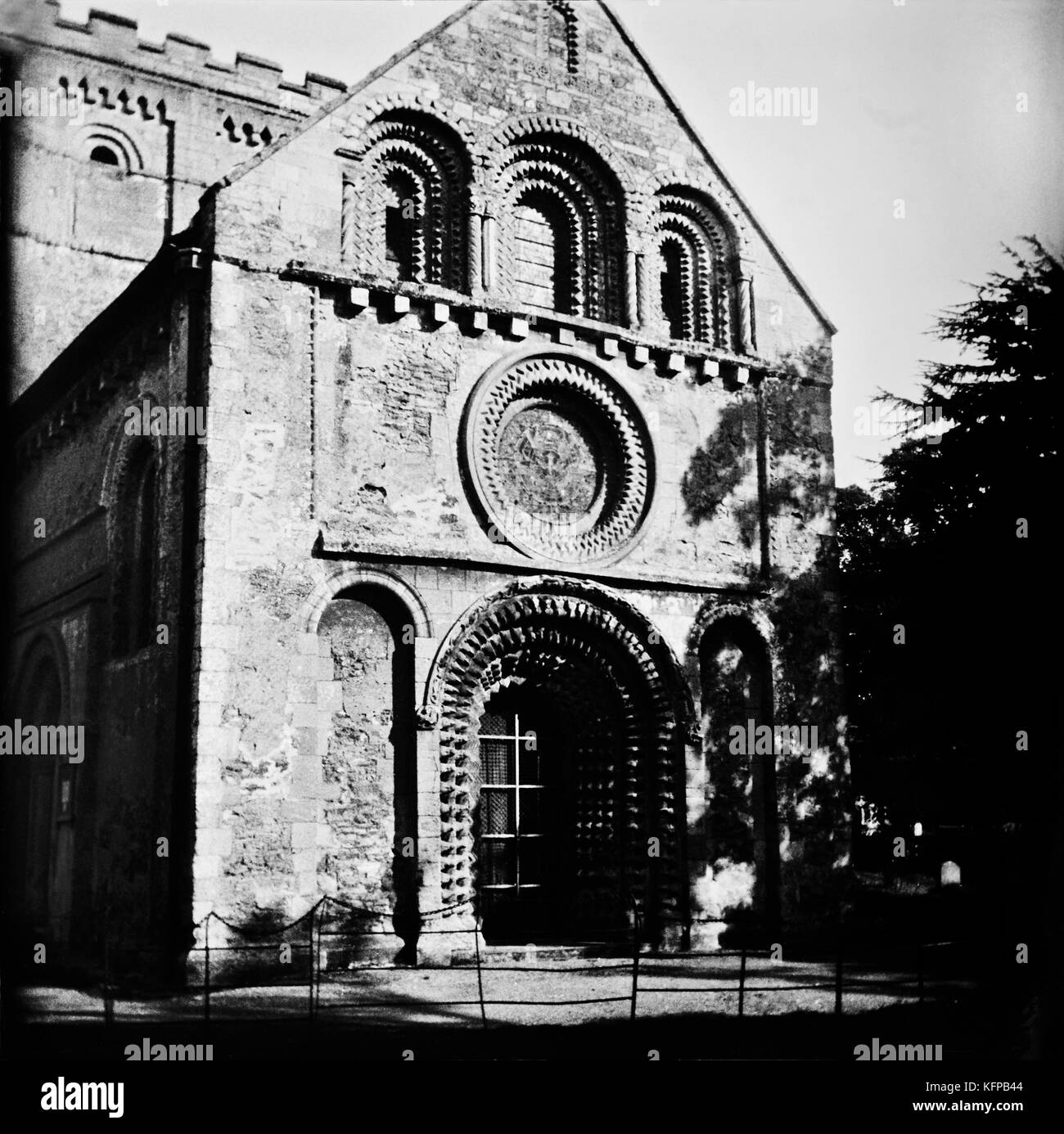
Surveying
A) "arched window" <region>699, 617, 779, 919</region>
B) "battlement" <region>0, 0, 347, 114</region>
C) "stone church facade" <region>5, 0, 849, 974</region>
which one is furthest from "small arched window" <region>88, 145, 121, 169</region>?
"arched window" <region>699, 617, 779, 919</region>

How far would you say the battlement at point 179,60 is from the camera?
86.6ft

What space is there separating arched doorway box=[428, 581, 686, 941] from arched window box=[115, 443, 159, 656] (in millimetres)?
4667

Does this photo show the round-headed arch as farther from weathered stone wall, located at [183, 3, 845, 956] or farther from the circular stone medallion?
the circular stone medallion

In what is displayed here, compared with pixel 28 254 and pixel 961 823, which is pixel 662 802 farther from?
pixel 28 254

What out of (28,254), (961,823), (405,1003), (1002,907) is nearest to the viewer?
(405,1003)

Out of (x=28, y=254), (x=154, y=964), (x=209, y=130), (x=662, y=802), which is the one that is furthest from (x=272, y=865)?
(x=209, y=130)

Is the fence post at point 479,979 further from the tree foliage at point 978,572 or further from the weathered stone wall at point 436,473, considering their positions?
the tree foliage at point 978,572

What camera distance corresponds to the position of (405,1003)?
14.3 metres

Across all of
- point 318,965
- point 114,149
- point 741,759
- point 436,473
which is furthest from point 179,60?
point 318,965

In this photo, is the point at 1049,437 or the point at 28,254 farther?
the point at 28,254

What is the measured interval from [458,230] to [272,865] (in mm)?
9219

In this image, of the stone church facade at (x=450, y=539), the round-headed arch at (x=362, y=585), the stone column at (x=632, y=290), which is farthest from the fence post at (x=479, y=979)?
the stone column at (x=632, y=290)

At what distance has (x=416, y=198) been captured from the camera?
749 inches

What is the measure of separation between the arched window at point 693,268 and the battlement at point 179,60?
8.14 metres
